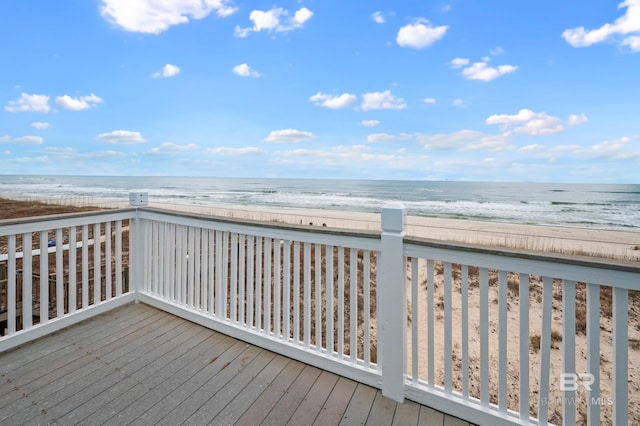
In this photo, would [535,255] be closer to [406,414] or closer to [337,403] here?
[406,414]

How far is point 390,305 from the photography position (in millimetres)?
1646

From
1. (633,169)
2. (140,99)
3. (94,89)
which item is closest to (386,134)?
(633,169)

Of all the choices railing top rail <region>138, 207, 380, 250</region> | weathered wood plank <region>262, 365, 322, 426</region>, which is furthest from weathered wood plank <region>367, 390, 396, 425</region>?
railing top rail <region>138, 207, 380, 250</region>

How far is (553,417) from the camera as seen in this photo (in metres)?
1.99

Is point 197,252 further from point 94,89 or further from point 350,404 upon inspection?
point 94,89

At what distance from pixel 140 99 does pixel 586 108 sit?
3696 cm

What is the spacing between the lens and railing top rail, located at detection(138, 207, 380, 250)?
174cm

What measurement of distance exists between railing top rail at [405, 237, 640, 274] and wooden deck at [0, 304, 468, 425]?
2.95 feet

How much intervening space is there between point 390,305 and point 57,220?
2.56 metres

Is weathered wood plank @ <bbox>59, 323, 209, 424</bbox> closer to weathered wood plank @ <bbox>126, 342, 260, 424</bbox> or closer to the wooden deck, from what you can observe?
the wooden deck

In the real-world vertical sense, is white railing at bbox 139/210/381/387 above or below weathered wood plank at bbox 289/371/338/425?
above

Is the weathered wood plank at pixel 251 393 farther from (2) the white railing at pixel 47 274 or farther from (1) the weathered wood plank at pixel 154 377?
(2) the white railing at pixel 47 274

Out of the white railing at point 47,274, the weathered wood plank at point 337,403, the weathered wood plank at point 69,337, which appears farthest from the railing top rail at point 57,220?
the weathered wood plank at point 337,403

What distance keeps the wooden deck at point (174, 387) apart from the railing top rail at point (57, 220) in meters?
0.85
